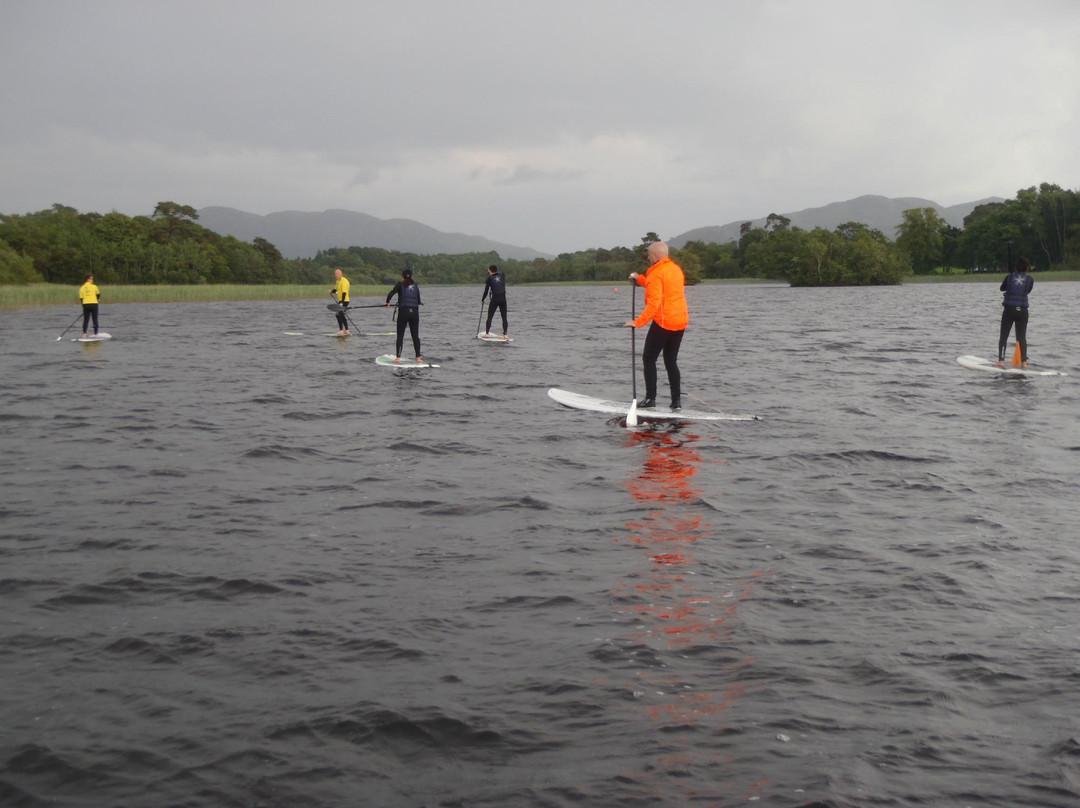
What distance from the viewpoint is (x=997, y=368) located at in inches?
834

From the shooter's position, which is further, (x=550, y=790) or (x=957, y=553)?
(x=957, y=553)

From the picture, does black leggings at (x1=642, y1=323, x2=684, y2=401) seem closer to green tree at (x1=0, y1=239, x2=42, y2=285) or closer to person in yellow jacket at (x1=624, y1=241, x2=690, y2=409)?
person in yellow jacket at (x1=624, y1=241, x2=690, y2=409)

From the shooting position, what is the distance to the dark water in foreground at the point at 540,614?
4344 millimetres

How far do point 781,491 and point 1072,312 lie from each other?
47996 millimetres

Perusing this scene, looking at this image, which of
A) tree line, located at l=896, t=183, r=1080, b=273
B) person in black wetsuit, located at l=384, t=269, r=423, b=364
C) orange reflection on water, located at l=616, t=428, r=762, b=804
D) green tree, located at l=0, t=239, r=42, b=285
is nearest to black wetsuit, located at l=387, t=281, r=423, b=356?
person in black wetsuit, located at l=384, t=269, r=423, b=364

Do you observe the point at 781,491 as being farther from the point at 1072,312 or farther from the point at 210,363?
the point at 1072,312

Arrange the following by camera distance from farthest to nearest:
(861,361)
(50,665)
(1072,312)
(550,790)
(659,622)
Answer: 1. (1072,312)
2. (861,361)
3. (659,622)
4. (50,665)
5. (550,790)

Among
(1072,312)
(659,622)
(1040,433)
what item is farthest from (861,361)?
(1072,312)

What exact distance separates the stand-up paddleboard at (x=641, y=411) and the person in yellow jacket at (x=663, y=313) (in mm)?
410

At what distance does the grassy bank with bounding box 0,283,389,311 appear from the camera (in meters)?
56.8

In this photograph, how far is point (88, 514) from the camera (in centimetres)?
892

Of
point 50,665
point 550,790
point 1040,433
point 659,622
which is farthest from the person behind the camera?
point 1040,433

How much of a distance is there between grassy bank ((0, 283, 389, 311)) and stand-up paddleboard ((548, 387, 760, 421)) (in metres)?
48.7

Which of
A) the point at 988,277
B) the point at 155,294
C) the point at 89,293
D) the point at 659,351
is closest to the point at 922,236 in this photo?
the point at 988,277
